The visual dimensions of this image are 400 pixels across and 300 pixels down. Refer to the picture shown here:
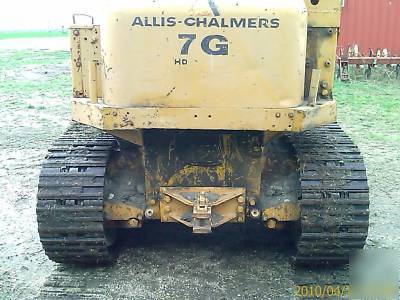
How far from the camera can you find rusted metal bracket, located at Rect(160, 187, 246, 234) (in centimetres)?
473

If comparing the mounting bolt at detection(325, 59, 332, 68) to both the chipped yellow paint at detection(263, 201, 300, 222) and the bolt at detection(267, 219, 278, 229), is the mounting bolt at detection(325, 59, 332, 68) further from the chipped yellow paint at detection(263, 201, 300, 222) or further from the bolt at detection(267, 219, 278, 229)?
the bolt at detection(267, 219, 278, 229)

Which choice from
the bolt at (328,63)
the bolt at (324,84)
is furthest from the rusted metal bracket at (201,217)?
the bolt at (328,63)

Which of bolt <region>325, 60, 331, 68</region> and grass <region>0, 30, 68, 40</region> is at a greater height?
bolt <region>325, 60, 331, 68</region>

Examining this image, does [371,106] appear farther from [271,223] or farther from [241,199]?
[241,199]

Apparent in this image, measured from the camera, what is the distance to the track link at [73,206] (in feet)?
15.3

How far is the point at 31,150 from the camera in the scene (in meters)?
8.74

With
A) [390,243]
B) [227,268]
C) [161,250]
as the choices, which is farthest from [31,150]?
[390,243]

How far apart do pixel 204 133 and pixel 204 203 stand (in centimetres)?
54

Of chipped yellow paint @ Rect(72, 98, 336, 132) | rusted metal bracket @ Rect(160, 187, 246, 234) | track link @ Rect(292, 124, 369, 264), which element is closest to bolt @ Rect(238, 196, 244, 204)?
rusted metal bracket @ Rect(160, 187, 246, 234)

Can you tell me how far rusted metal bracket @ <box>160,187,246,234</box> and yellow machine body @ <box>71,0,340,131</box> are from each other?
73 centimetres

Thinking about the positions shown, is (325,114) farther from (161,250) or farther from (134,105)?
(161,250)

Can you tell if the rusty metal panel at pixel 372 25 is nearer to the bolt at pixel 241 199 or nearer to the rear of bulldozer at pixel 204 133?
the rear of bulldozer at pixel 204 133

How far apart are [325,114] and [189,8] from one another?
1335 mm

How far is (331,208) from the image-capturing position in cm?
462
